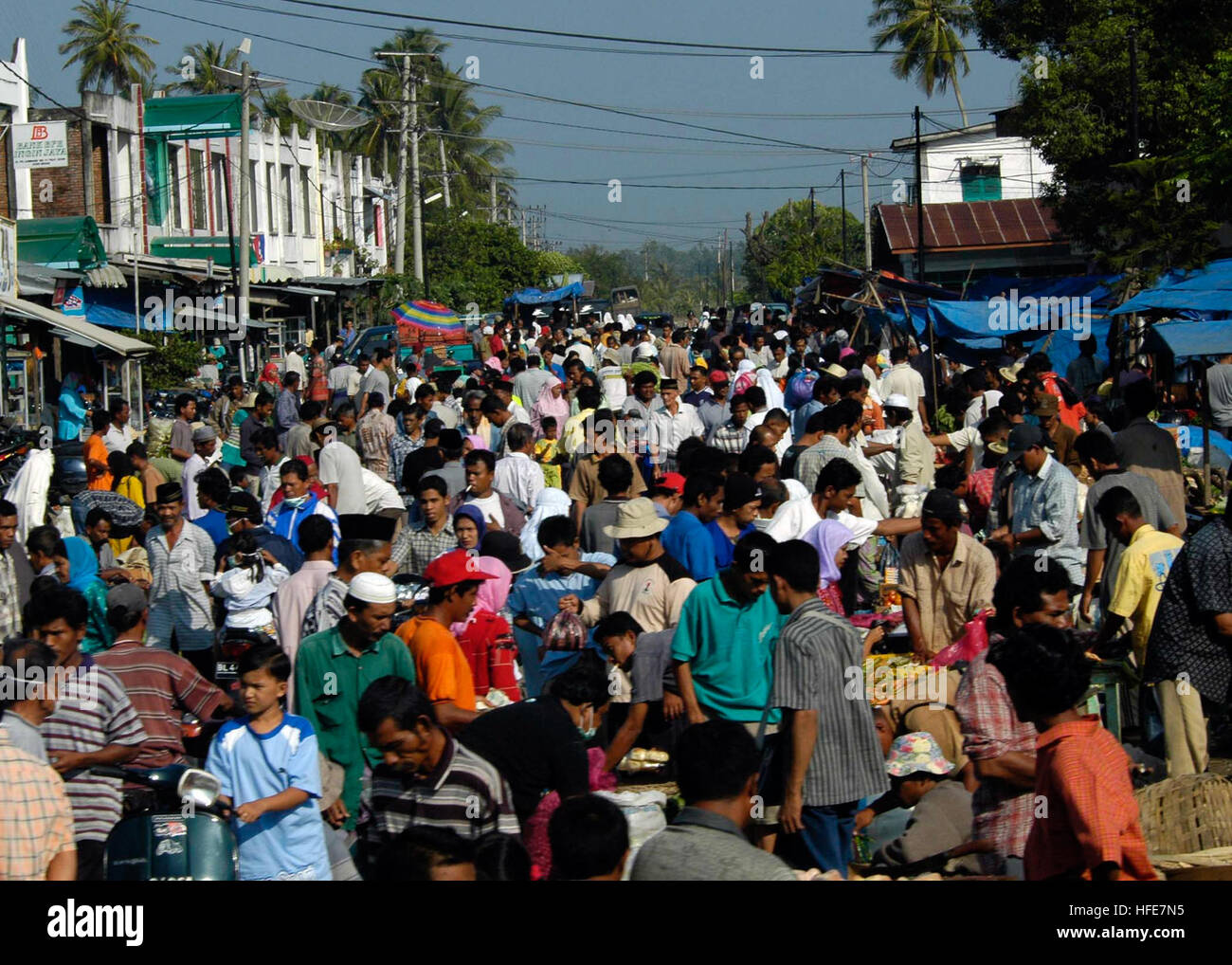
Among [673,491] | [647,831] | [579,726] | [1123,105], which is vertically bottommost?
[647,831]

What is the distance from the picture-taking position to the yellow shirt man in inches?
281

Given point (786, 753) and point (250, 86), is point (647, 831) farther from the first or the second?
point (250, 86)

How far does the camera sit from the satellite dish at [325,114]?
103 feet

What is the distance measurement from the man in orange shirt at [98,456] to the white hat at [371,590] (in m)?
7.15

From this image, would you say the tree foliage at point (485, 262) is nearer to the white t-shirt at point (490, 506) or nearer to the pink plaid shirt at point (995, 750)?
the white t-shirt at point (490, 506)

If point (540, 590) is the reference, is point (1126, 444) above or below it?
above

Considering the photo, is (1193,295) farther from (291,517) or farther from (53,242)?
(53,242)

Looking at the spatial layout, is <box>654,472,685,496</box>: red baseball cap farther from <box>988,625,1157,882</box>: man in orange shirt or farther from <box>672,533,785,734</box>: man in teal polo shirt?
<box>988,625,1157,882</box>: man in orange shirt

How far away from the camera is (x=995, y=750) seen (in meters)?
5.21

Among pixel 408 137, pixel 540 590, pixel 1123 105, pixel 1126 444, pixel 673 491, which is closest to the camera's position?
pixel 540 590

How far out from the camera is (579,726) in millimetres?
5809

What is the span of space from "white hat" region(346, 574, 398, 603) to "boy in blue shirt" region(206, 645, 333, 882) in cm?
71
